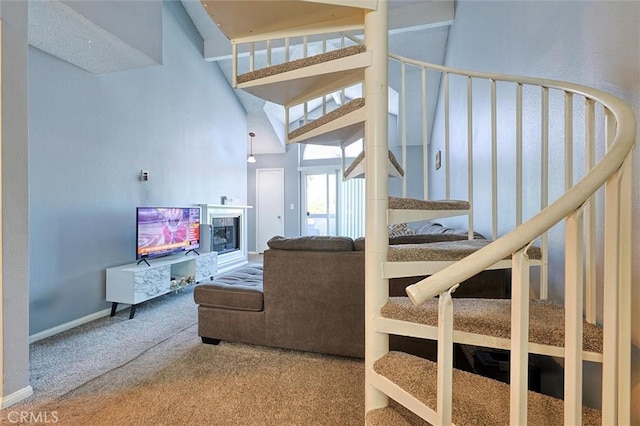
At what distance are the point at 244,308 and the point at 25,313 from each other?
1.25 meters

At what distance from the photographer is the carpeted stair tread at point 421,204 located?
4.58ft

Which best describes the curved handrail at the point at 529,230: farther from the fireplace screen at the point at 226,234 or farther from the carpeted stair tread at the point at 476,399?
the fireplace screen at the point at 226,234

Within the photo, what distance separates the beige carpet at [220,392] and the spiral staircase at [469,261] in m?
0.54

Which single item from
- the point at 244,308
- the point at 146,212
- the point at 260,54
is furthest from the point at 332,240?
the point at 260,54

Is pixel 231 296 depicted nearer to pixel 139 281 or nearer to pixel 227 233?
pixel 139 281

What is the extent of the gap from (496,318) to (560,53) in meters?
1.32

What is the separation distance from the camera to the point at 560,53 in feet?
4.91

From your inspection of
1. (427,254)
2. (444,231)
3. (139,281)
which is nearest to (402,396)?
(427,254)

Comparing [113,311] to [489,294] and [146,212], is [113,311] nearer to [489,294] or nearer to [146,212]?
[146,212]

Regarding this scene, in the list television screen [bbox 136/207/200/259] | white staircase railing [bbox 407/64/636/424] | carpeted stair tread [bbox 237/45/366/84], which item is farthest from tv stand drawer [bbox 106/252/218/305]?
white staircase railing [bbox 407/64/636/424]

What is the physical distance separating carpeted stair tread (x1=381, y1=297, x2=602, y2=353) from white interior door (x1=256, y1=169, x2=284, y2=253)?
20.5 ft

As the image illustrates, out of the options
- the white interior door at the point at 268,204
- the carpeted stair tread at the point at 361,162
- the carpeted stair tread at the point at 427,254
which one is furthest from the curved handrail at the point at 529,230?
the white interior door at the point at 268,204

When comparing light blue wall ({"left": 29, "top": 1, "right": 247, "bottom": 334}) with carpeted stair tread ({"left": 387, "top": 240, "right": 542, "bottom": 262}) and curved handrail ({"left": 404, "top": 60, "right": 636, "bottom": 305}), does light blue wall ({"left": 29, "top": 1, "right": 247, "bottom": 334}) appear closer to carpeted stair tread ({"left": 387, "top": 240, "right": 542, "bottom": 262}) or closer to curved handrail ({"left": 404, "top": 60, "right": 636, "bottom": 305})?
carpeted stair tread ({"left": 387, "top": 240, "right": 542, "bottom": 262})

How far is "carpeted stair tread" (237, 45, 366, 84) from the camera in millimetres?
1389
